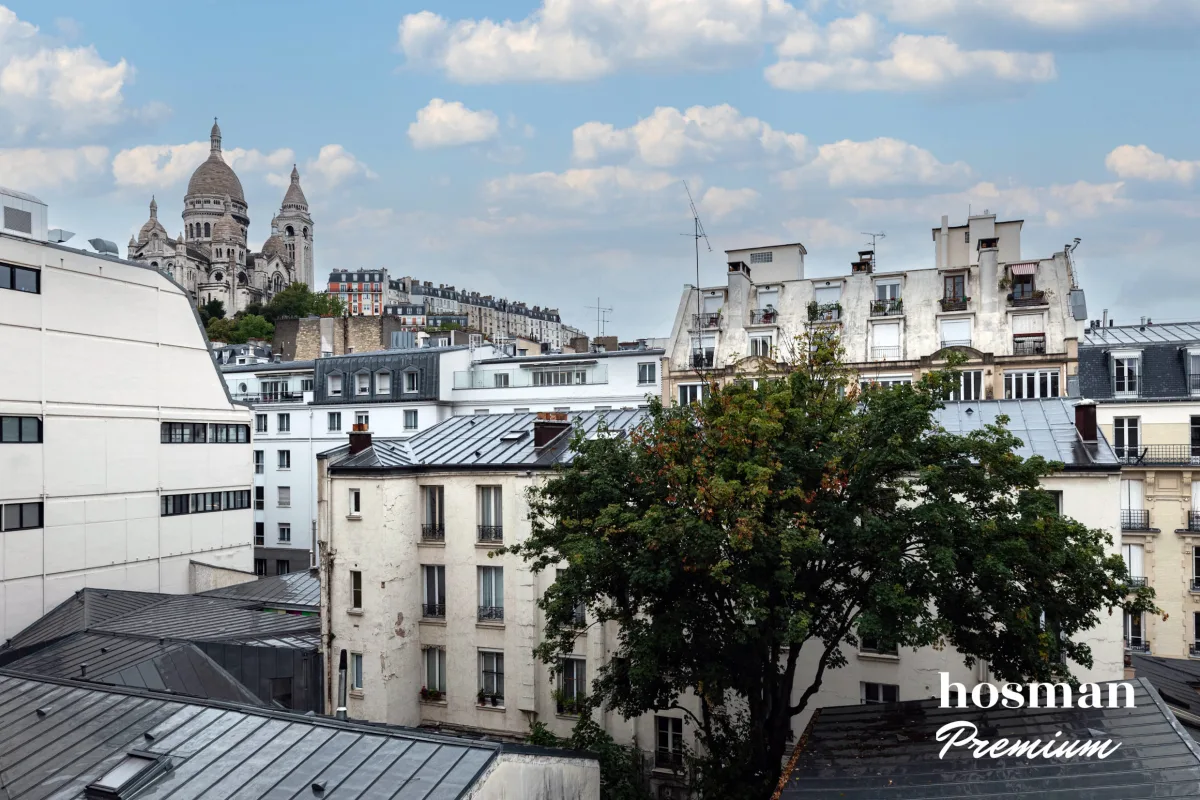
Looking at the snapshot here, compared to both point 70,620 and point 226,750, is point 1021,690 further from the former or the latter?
point 70,620

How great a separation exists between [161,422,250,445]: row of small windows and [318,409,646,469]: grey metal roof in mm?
15004

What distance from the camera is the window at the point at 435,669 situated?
90.8ft

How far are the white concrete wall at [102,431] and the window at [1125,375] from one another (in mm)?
42275

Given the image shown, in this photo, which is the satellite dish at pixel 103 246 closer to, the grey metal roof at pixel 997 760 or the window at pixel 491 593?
the window at pixel 491 593

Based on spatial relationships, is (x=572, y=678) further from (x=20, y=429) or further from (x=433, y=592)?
(x=20, y=429)

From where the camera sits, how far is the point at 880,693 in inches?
941

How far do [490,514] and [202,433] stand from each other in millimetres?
22409

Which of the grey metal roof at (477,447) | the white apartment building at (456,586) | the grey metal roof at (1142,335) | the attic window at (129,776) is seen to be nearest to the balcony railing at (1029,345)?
the grey metal roof at (1142,335)

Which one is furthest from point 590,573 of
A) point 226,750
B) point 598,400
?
point 598,400

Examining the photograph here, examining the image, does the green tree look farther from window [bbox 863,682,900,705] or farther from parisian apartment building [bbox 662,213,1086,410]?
parisian apartment building [bbox 662,213,1086,410]

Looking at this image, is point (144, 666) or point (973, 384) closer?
point (144, 666)

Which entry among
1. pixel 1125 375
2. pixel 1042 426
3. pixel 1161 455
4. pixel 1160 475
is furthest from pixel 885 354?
pixel 1042 426

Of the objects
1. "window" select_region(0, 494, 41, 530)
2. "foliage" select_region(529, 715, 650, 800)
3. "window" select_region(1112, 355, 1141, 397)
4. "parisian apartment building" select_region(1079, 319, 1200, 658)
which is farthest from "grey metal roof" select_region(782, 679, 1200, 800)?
"window" select_region(0, 494, 41, 530)

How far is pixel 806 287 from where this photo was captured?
49969 mm
